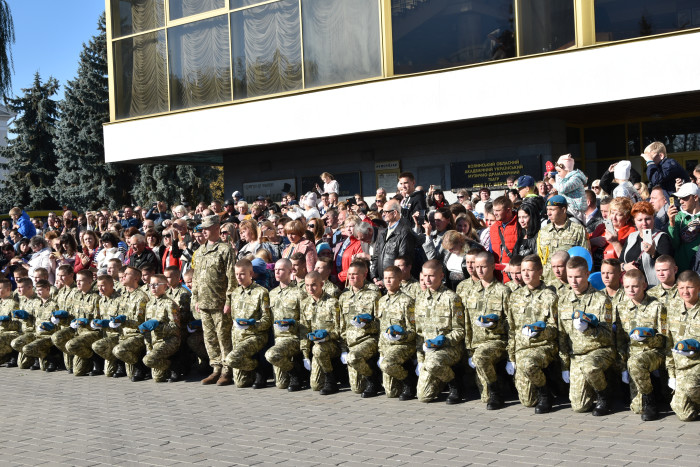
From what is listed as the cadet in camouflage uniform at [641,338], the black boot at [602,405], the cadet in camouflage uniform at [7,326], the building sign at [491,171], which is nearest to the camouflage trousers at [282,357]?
the black boot at [602,405]

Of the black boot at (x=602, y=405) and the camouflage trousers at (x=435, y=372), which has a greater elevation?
the camouflage trousers at (x=435, y=372)

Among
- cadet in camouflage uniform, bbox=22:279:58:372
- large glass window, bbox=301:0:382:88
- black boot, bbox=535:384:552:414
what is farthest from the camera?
large glass window, bbox=301:0:382:88

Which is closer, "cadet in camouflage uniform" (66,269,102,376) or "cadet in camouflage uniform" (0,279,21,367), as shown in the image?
"cadet in camouflage uniform" (66,269,102,376)

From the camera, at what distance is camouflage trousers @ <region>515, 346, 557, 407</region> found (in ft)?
24.9

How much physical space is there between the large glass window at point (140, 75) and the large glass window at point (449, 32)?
7194mm

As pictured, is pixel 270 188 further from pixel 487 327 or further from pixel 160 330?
pixel 487 327

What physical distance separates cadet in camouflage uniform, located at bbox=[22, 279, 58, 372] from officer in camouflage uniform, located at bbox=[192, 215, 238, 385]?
299cm

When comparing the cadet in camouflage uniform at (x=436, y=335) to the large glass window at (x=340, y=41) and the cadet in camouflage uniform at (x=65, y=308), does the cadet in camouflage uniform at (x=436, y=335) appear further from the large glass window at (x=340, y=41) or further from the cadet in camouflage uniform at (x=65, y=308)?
the large glass window at (x=340, y=41)

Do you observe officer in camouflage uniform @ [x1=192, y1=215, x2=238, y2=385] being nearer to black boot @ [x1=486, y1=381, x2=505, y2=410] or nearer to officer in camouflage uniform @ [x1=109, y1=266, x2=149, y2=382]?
officer in camouflage uniform @ [x1=109, y1=266, x2=149, y2=382]

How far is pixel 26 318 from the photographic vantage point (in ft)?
39.9

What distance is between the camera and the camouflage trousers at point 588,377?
287 inches

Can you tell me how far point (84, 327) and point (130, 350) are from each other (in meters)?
1.21

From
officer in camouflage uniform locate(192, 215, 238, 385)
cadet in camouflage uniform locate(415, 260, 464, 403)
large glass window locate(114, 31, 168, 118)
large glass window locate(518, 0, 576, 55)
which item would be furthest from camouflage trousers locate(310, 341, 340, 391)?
large glass window locate(114, 31, 168, 118)

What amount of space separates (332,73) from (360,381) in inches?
478
